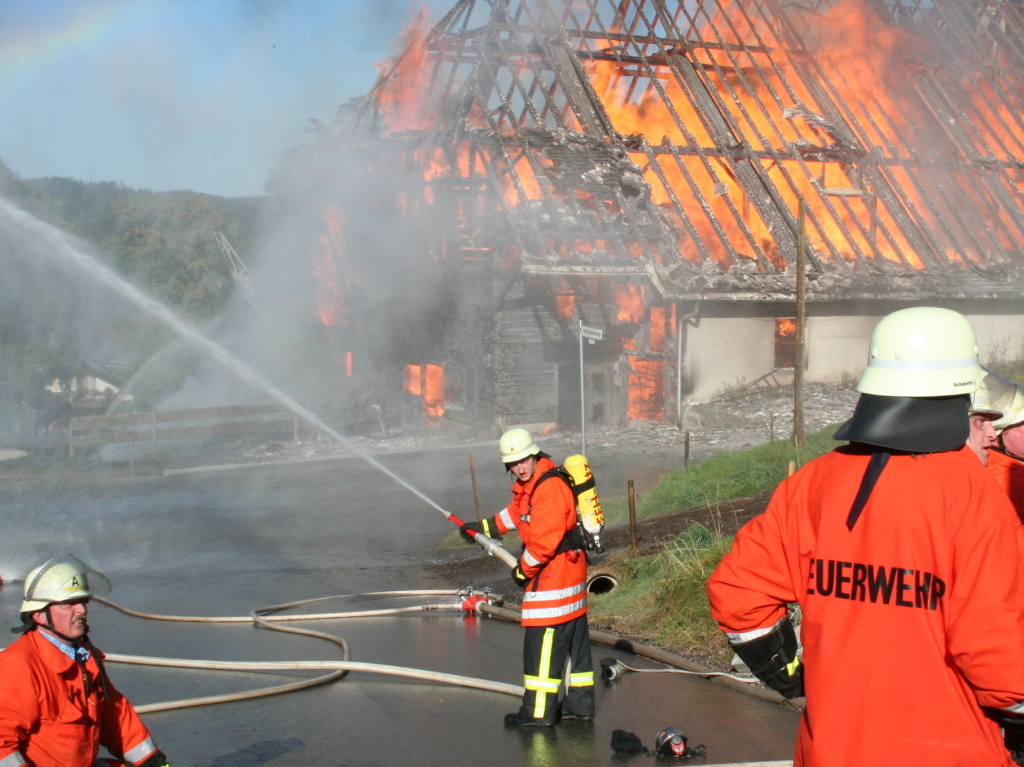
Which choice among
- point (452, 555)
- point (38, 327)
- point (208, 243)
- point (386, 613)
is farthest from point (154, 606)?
point (208, 243)

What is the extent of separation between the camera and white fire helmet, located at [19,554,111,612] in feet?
10.1

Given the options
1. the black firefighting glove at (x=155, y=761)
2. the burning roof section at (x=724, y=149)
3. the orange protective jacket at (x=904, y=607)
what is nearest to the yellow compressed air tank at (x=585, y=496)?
the black firefighting glove at (x=155, y=761)

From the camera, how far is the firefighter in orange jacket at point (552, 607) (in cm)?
509

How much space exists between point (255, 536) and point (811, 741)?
10.4 meters

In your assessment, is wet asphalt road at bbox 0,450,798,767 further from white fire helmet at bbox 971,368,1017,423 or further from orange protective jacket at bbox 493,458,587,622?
white fire helmet at bbox 971,368,1017,423

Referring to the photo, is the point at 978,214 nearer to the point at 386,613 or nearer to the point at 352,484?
the point at 352,484

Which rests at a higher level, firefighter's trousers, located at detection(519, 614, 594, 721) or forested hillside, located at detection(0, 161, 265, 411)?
forested hillside, located at detection(0, 161, 265, 411)

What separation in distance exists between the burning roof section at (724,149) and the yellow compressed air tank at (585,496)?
12.6 metres

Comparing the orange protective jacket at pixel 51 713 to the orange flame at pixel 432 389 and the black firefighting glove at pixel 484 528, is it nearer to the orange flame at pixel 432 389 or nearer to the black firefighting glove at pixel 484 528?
the black firefighting glove at pixel 484 528

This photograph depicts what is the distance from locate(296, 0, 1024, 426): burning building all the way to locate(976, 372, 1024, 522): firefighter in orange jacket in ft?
47.6

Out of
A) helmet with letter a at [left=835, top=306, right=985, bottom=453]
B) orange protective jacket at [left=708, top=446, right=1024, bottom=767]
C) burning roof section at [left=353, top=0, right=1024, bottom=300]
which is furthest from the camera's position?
burning roof section at [left=353, top=0, right=1024, bottom=300]

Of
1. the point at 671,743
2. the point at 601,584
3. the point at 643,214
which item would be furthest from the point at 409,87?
the point at 671,743

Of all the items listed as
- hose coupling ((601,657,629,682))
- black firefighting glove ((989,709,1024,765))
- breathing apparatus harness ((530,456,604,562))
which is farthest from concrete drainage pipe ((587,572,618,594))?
black firefighting glove ((989,709,1024,765))

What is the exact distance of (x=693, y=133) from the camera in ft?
72.7
